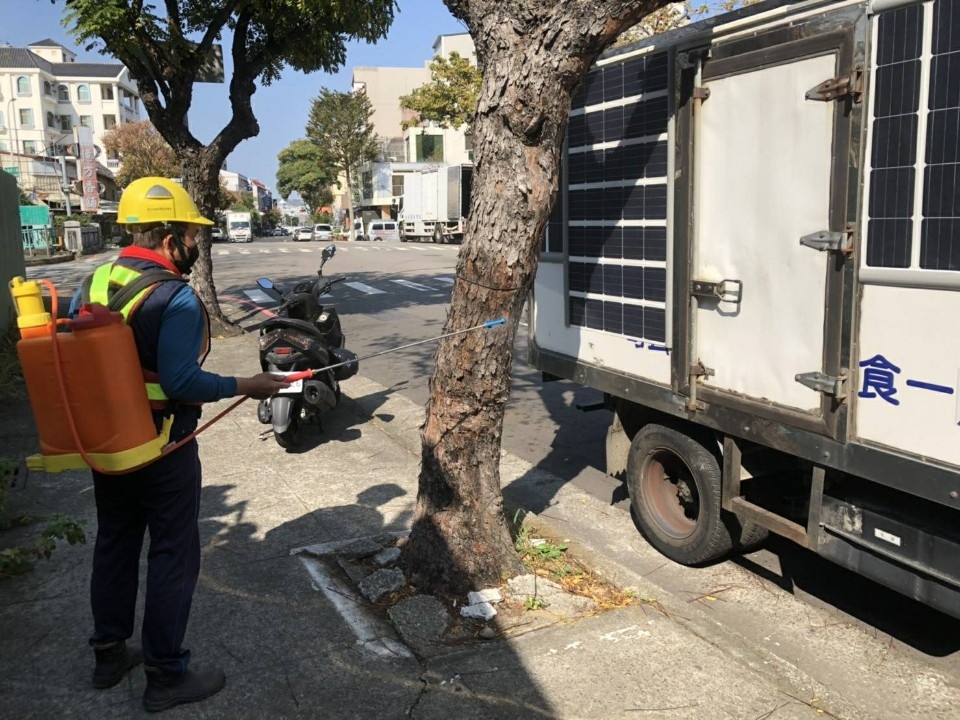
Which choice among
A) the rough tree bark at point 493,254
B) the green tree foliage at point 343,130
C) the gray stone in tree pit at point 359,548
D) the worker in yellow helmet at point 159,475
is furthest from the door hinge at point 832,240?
the green tree foliage at point 343,130

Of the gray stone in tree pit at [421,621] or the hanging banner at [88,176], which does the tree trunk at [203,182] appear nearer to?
the gray stone in tree pit at [421,621]

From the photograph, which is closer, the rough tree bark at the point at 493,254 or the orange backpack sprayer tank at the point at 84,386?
the orange backpack sprayer tank at the point at 84,386

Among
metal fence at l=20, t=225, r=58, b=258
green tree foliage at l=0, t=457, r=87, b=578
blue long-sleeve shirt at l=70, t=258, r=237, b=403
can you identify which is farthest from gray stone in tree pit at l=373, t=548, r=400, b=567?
metal fence at l=20, t=225, r=58, b=258

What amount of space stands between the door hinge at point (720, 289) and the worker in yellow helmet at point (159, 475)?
2158mm

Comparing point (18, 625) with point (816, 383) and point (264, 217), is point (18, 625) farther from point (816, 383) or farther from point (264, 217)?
point (264, 217)

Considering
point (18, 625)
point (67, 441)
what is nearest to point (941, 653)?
point (67, 441)

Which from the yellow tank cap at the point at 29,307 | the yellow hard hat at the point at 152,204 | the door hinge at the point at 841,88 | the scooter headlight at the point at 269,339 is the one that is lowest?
the scooter headlight at the point at 269,339

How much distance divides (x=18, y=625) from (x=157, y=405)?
1.56 metres

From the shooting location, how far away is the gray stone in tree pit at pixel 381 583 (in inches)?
164

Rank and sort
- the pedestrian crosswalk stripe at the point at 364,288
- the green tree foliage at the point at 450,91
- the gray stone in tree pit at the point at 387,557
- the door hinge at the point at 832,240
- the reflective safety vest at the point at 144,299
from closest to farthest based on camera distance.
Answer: the reflective safety vest at the point at 144,299 → the door hinge at the point at 832,240 → the gray stone in tree pit at the point at 387,557 → the pedestrian crosswalk stripe at the point at 364,288 → the green tree foliage at the point at 450,91

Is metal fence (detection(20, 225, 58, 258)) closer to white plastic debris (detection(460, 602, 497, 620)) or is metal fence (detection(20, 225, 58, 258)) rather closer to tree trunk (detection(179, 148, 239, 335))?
tree trunk (detection(179, 148, 239, 335))

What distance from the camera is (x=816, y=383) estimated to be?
365 cm

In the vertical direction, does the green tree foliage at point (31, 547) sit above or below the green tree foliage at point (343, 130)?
below

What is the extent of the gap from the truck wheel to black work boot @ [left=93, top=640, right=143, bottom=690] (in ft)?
9.56
